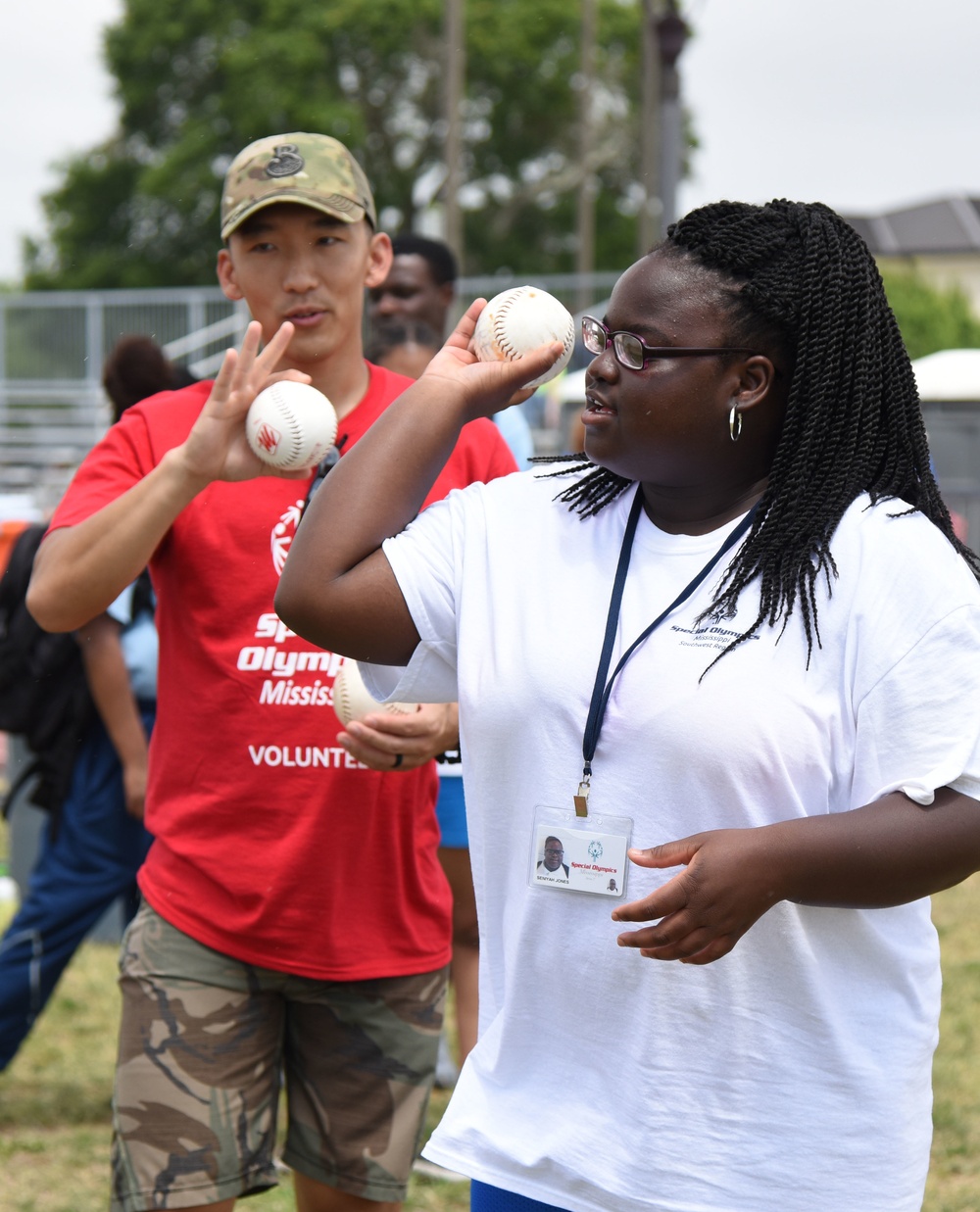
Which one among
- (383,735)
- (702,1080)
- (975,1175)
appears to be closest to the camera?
(702,1080)

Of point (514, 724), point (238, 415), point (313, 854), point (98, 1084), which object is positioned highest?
point (238, 415)

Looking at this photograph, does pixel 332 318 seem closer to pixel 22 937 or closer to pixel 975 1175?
pixel 22 937

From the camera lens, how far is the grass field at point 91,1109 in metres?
4.57

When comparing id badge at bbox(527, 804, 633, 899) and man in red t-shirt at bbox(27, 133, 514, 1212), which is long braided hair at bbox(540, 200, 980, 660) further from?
man in red t-shirt at bbox(27, 133, 514, 1212)

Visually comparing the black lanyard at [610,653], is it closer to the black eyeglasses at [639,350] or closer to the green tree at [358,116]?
the black eyeglasses at [639,350]

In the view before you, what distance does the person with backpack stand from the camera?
485 centimetres

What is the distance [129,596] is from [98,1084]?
6.19ft

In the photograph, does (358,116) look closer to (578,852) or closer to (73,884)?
(73,884)

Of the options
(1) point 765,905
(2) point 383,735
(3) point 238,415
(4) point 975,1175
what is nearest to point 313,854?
(2) point 383,735

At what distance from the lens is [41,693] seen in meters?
5.24

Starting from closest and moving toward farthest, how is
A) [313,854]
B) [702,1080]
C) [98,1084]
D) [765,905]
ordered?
[765,905]
[702,1080]
[313,854]
[98,1084]

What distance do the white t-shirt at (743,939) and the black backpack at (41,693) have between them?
3.32 metres

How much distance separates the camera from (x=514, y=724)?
2.10 m

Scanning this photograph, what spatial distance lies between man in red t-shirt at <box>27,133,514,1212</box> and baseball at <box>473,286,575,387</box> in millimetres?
612
